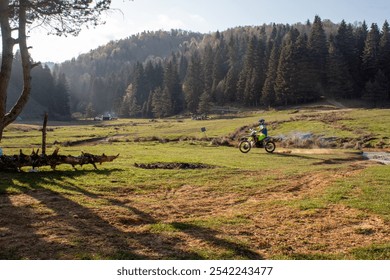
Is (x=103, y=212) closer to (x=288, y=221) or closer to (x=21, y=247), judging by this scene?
(x=21, y=247)

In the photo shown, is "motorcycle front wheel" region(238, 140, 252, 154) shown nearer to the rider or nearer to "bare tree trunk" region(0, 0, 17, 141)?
the rider

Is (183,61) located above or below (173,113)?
above

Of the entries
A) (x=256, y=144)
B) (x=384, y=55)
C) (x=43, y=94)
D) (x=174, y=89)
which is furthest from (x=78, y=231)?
(x=43, y=94)

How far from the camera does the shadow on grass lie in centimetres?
819

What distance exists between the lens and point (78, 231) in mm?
9711

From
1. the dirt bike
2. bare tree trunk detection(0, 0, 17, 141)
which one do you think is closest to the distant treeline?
the dirt bike

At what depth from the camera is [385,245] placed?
8.88 metres

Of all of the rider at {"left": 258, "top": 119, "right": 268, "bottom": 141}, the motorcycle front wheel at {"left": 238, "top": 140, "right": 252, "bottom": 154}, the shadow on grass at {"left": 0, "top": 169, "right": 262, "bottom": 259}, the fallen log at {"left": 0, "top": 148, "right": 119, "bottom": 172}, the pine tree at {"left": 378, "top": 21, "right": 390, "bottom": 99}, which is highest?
the pine tree at {"left": 378, "top": 21, "right": 390, "bottom": 99}

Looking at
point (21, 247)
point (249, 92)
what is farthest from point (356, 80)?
point (21, 247)

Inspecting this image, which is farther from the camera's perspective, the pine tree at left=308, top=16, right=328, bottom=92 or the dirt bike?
the pine tree at left=308, top=16, right=328, bottom=92

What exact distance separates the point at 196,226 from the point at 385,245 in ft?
16.5

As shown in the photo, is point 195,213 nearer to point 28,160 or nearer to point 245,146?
point 28,160

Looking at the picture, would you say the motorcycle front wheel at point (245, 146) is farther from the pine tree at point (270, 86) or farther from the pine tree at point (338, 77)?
the pine tree at point (338, 77)

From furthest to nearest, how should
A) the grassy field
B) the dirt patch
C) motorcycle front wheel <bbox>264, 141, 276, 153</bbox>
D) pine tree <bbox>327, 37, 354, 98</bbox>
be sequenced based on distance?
pine tree <bbox>327, 37, 354, 98</bbox> → motorcycle front wheel <bbox>264, 141, 276, 153</bbox> → the dirt patch → the grassy field
